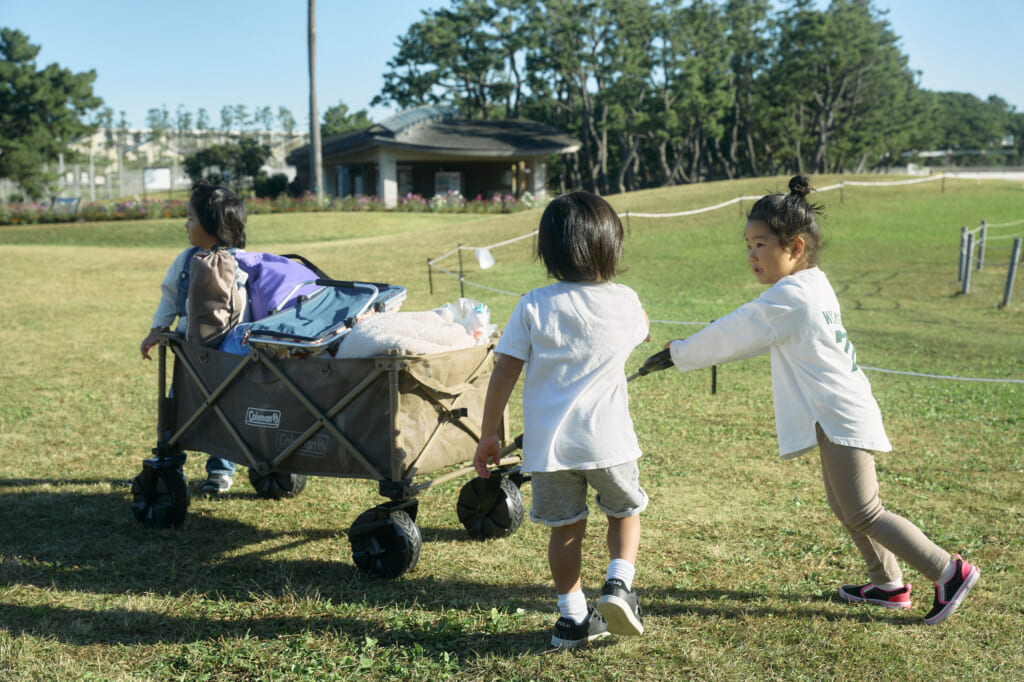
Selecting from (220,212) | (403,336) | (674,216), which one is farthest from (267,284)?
(674,216)

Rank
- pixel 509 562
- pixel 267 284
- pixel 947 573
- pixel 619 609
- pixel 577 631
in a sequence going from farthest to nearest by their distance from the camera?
pixel 267 284 → pixel 509 562 → pixel 947 573 → pixel 577 631 → pixel 619 609

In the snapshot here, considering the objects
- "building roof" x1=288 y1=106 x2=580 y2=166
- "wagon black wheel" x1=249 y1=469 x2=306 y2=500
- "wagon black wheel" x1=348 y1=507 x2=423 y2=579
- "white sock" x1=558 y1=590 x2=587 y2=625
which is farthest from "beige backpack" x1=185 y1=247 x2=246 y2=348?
"building roof" x1=288 y1=106 x2=580 y2=166

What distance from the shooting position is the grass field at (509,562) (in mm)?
2883

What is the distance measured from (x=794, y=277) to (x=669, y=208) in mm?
21901

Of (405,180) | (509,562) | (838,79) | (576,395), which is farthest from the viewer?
(838,79)

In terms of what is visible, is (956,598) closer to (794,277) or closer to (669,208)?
(794,277)

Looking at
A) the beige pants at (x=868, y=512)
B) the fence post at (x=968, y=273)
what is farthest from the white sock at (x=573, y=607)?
the fence post at (x=968, y=273)

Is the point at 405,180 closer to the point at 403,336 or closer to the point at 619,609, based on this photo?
the point at 403,336

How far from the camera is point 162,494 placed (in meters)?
4.24

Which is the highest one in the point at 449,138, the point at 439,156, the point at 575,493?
the point at 449,138

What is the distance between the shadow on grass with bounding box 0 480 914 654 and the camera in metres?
3.12

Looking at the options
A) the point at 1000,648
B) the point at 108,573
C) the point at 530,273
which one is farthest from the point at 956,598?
the point at 530,273

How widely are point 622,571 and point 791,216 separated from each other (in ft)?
4.73

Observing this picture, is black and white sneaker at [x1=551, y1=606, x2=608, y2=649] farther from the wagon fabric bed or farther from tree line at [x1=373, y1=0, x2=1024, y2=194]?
tree line at [x1=373, y1=0, x2=1024, y2=194]
